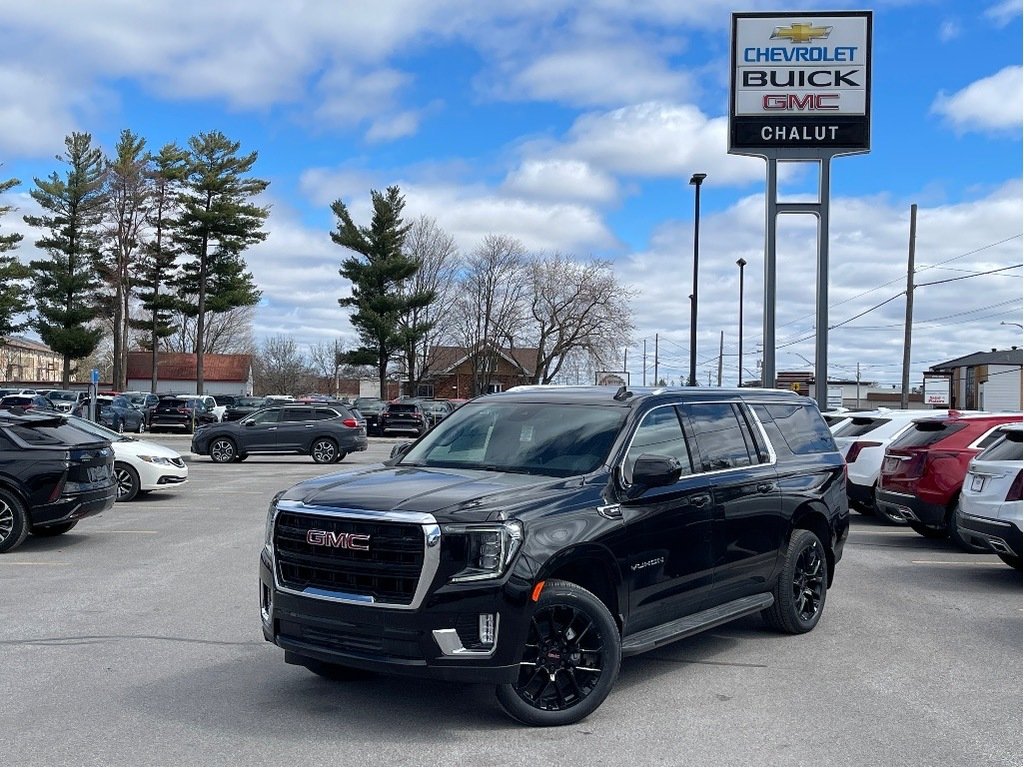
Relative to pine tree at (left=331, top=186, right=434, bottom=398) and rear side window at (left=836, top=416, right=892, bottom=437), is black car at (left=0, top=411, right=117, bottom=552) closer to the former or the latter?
rear side window at (left=836, top=416, right=892, bottom=437)

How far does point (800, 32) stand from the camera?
28609 mm

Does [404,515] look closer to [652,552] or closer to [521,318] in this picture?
[652,552]

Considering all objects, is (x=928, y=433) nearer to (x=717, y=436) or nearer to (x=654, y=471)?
(x=717, y=436)

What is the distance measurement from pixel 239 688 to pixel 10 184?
61289 millimetres

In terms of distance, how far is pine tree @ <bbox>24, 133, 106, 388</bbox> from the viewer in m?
61.7

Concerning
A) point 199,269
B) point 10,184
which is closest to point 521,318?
point 199,269

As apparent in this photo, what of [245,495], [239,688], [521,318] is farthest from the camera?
[521,318]

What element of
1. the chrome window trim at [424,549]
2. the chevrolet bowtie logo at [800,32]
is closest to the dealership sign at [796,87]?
the chevrolet bowtie logo at [800,32]

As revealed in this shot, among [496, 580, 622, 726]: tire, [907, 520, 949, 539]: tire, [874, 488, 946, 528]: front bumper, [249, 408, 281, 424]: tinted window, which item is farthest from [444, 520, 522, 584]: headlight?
[249, 408, 281, 424]: tinted window

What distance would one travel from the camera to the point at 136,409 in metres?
47.4

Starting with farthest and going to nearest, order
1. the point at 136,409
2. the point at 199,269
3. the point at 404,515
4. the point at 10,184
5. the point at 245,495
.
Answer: the point at 199,269 < the point at 10,184 < the point at 136,409 < the point at 245,495 < the point at 404,515

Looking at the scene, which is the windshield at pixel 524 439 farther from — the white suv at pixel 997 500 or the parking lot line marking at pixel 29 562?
the parking lot line marking at pixel 29 562

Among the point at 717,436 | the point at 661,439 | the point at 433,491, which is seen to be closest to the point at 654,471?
the point at 661,439

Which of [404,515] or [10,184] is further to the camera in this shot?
[10,184]
